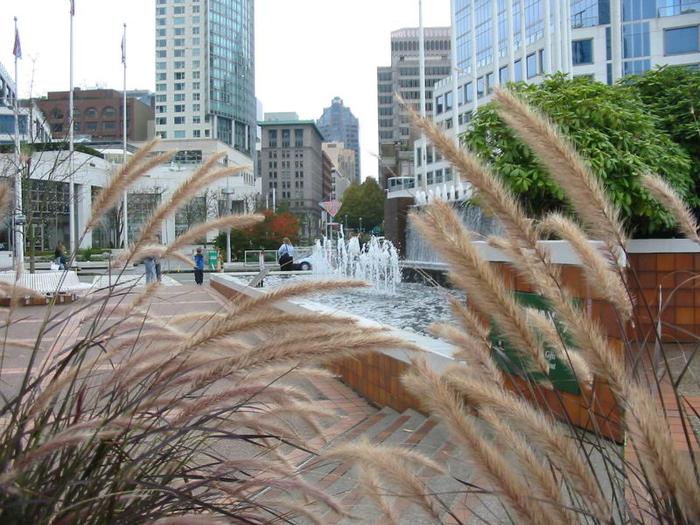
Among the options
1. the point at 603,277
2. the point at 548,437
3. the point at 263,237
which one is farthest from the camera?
the point at 263,237

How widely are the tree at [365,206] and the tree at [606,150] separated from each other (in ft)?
238

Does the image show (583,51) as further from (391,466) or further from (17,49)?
(391,466)

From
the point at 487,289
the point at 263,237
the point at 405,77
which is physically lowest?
the point at 487,289

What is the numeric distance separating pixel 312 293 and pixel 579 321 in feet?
2.91

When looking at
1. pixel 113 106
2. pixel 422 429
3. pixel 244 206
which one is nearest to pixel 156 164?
pixel 422 429

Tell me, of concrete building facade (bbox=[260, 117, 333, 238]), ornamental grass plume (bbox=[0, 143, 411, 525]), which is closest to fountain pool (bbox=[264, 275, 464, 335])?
ornamental grass plume (bbox=[0, 143, 411, 525])

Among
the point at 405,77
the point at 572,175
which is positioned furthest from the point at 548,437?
the point at 405,77

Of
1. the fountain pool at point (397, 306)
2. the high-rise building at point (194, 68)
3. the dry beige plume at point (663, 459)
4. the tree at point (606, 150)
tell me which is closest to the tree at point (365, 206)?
the high-rise building at point (194, 68)

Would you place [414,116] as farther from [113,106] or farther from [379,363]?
[113,106]

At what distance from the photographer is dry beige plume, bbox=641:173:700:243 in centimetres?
158

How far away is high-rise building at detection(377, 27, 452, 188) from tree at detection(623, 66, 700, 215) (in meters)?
52.9

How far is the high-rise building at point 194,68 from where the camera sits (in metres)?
107

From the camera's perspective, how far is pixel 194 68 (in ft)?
352

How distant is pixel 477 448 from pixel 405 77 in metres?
109
